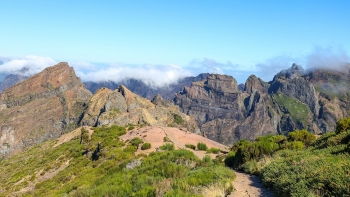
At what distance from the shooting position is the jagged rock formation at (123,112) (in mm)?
140800

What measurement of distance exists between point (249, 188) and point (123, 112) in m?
142

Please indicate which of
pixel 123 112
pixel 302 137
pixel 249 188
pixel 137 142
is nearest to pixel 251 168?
pixel 249 188

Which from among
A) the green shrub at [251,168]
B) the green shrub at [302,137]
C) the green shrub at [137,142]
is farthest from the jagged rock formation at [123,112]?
the green shrub at [251,168]

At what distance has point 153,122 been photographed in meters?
152

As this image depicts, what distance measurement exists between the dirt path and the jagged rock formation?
391ft

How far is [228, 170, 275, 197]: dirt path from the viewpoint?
13.9m

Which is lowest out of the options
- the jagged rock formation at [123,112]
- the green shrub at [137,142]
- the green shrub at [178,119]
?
the green shrub at [178,119]

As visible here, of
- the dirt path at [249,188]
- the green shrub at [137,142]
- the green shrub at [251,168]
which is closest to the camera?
the dirt path at [249,188]

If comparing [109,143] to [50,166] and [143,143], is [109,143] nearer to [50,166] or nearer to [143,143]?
[143,143]

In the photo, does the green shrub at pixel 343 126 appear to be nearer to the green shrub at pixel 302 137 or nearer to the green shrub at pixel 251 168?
the green shrub at pixel 302 137

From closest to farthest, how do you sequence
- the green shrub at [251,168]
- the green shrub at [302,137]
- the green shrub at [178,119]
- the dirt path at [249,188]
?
1. the dirt path at [249,188]
2. the green shrub at [251,168]
3. the green shrub at [302,137]
4. the green shrub at [178,119]

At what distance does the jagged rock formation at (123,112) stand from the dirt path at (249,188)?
11925cm

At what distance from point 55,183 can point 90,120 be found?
137 meters

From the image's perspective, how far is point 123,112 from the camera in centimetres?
15400
